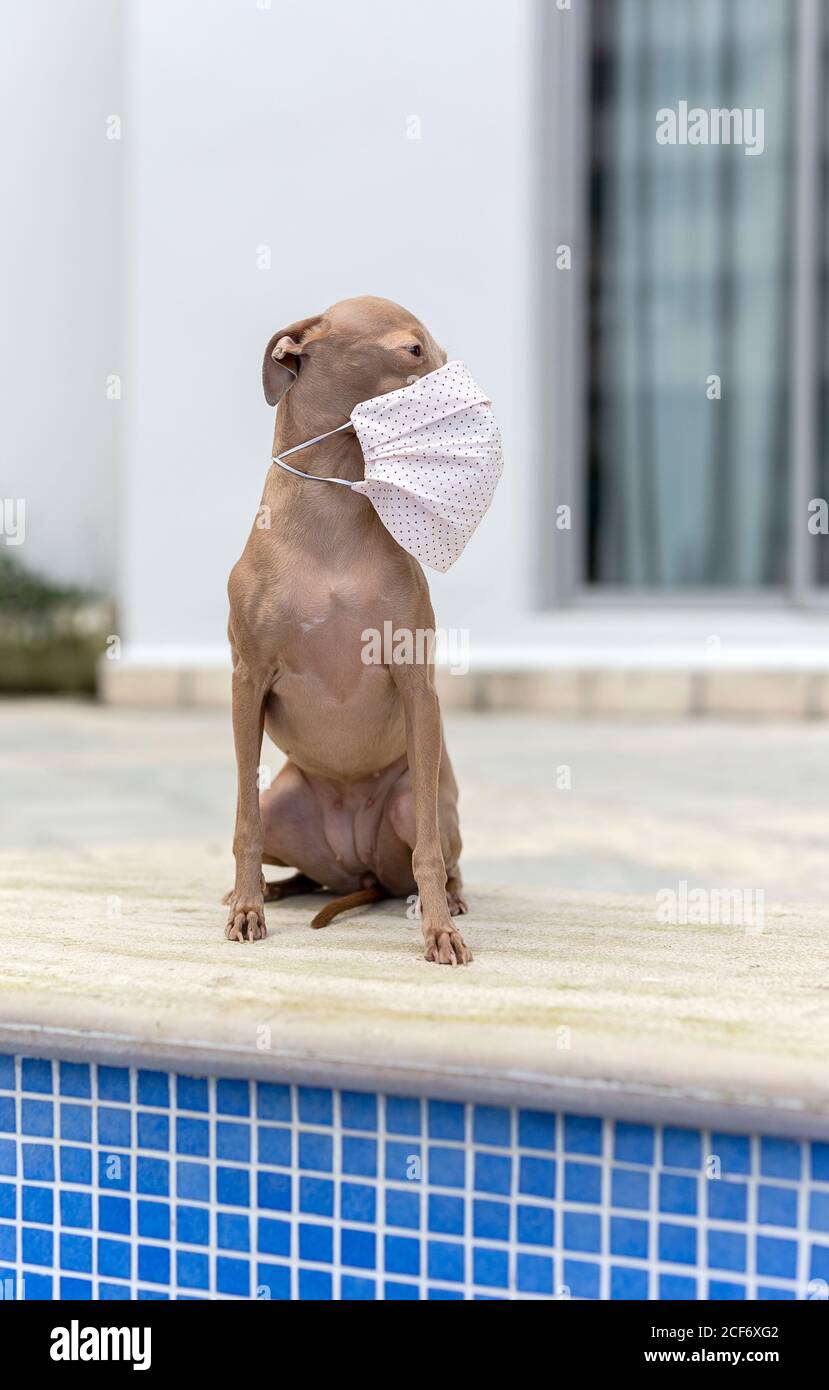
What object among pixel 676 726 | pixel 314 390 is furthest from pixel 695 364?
pixel 314 390

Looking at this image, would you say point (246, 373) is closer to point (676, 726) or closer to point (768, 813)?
point (676, 726)

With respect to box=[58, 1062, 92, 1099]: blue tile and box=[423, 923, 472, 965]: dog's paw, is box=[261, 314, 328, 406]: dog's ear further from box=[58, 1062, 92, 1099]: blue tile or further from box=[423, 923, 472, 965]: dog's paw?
box=[58, 1062, 92, 1099]: blue tile

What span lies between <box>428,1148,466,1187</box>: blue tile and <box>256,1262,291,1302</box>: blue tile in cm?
19

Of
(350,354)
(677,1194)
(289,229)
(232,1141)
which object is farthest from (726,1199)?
(289,229)

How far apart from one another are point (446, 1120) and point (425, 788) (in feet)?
1.45

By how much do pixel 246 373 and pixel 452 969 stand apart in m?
5.25

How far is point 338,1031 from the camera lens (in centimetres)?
131

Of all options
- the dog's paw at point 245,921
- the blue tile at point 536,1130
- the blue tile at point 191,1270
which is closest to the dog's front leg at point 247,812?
the dog's paw at point 245,921

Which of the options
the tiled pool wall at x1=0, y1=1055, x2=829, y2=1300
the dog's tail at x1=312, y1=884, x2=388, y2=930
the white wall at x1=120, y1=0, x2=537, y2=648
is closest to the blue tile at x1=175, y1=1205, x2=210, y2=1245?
the tiled pool wall at x1=0, y1=1055, x2=829, y2=1300

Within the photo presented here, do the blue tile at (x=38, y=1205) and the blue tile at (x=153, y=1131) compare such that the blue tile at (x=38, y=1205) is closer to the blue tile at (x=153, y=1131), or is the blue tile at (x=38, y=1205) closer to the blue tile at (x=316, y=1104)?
the blue tile at (x=153, y=1131)

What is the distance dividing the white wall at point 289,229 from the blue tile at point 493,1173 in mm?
4971

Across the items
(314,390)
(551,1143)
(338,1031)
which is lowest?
(551,1143)

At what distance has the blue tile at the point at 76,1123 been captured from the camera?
4.67ft

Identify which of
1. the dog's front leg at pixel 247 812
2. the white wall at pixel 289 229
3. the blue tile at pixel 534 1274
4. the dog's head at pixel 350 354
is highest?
the white wall at pixel 289 229
